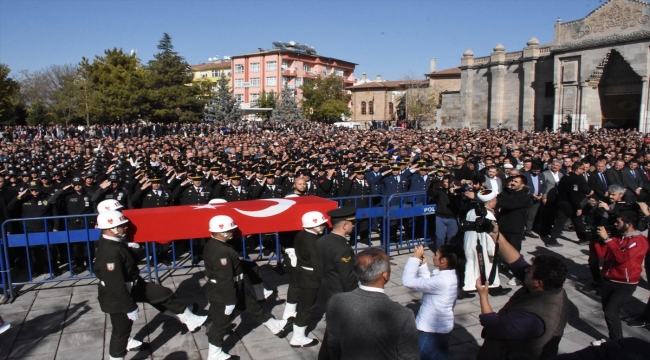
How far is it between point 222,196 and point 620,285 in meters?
7.40

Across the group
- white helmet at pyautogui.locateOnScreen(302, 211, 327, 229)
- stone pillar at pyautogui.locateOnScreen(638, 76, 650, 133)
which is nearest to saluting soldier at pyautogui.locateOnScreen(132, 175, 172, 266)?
white helmet at pyautogui.locateOnScreen(302, 211, 327, 229)

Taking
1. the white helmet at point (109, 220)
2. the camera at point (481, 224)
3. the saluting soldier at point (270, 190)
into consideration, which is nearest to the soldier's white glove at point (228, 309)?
the white helmet at point (109, 220)

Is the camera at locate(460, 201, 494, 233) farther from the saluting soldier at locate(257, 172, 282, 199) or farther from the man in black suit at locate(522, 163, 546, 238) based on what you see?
the man in black suit at locate(522, 163, 546, 238)

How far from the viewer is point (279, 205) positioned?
6707 millimetres

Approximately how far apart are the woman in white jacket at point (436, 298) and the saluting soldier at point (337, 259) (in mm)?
778

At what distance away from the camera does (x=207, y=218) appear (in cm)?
641

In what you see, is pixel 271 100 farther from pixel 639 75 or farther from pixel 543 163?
pixel 543 163

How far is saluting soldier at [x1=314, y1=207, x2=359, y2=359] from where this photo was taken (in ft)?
15.4

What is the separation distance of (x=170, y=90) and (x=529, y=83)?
34.1 metres

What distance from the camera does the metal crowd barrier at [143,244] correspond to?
23.9 feet

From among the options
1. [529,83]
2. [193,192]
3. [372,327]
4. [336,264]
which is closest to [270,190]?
[193,192]

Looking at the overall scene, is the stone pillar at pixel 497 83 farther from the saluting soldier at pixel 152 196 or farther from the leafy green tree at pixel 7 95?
the leafy green tree at pixel 7 95

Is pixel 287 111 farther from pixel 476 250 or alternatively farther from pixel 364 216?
pixel 476 250

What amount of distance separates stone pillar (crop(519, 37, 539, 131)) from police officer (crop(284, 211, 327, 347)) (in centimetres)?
4033
